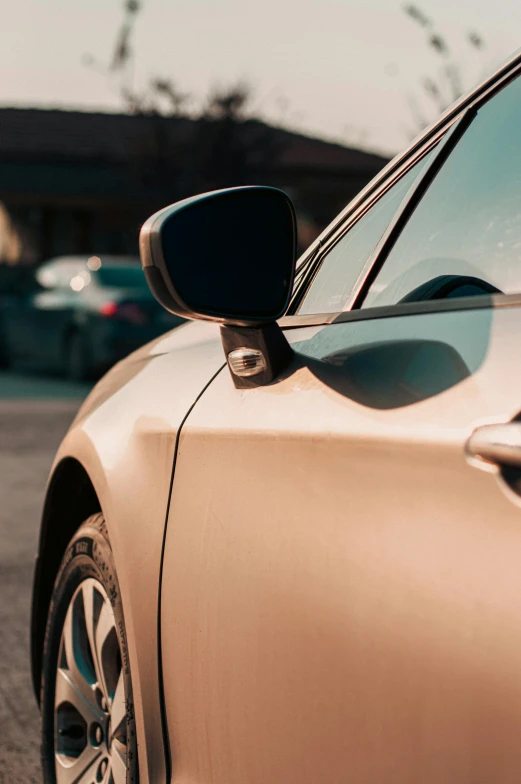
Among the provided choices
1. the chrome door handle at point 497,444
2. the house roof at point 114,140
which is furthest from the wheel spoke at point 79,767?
the house roof at point 114,140

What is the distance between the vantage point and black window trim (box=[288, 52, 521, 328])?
1861mm

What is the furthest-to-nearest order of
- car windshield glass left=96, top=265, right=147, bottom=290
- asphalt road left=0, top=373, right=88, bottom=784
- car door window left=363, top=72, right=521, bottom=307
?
car windshield glass left=96, top=265, right=147, bottom=290 → asphalt road left=0, top=373, right=88, bottom=784 → car door window left=363, top=72, right=521, bottom=307

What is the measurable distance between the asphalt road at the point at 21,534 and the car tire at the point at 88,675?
23.5 inches

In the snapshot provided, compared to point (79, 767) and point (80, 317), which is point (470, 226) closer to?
point (79, 767)

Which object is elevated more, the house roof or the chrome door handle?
the house roof

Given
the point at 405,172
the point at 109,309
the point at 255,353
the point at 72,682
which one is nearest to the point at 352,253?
the point at 405,172

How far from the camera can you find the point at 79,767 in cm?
263

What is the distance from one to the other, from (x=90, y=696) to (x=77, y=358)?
12602mm

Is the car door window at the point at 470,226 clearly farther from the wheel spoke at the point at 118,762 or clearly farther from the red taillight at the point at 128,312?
the red taillight at the point at 128,312

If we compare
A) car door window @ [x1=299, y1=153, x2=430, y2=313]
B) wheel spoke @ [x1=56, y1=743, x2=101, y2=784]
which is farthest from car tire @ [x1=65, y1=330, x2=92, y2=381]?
car door window @ [x1=299, y1=153, x2=430, y2=313]

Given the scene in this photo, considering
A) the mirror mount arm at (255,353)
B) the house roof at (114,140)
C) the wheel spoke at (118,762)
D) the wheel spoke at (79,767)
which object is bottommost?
the wheel spoke at (118,762)

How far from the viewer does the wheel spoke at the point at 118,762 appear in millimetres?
2311

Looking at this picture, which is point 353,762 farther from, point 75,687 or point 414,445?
point 75,687

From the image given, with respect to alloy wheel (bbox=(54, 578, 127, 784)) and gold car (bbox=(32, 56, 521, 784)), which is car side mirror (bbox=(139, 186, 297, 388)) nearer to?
gold car (bbox=(32, 56, 521, 784))
